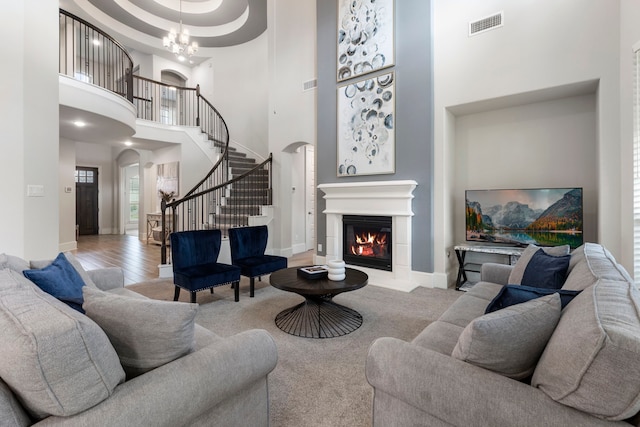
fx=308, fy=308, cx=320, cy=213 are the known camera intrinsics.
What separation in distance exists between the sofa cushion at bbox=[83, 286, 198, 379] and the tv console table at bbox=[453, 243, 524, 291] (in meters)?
3.74

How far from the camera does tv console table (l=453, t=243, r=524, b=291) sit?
12.4 ft

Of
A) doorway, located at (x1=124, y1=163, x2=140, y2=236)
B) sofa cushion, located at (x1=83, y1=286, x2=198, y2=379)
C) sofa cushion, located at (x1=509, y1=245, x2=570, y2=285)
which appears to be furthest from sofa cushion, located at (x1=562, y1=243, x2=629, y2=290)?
doorway, located at (x1=124, y1=163, x2=140, y2=236)

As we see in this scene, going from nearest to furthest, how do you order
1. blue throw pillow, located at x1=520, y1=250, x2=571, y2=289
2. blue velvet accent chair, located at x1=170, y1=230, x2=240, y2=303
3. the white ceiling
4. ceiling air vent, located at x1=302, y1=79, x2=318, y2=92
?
1. blue throw pillow, located at x1=520, y1=250, x2=571, y2=289
2. blue velvet accent chair, located at x1=170, y1=230, x2=240, y2=303
3. ceiling air vent, located at x1=302, y1=79, x2=318, y2=92
4. the white ceiling

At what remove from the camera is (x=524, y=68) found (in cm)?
361

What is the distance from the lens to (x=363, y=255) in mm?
4902

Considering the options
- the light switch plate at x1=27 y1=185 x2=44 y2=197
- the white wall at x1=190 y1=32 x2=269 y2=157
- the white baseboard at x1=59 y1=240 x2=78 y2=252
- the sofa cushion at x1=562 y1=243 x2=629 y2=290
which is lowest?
the white baseboard at x1=59 y1=240 x2=78 y2=252

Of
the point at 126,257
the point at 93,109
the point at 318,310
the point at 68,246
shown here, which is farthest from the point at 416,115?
the point at 68,246

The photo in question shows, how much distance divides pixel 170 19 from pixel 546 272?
32.7 ft

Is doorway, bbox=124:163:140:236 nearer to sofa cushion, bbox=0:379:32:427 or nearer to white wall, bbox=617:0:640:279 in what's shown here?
sofa cushion, bbox=0:379:32:427

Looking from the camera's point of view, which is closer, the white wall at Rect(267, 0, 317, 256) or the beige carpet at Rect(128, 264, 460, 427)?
the beige carpet at Rect(128, 264, 460, 427)

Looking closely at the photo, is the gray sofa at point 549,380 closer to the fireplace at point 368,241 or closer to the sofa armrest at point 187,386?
the sofa armrest at point 187,386

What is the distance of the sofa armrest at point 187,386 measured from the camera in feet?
3.06

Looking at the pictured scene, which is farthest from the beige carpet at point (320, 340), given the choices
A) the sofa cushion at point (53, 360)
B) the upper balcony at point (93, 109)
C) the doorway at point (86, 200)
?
the doorway at point (86, 200)

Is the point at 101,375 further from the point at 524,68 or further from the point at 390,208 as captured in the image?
the point at 524,68
